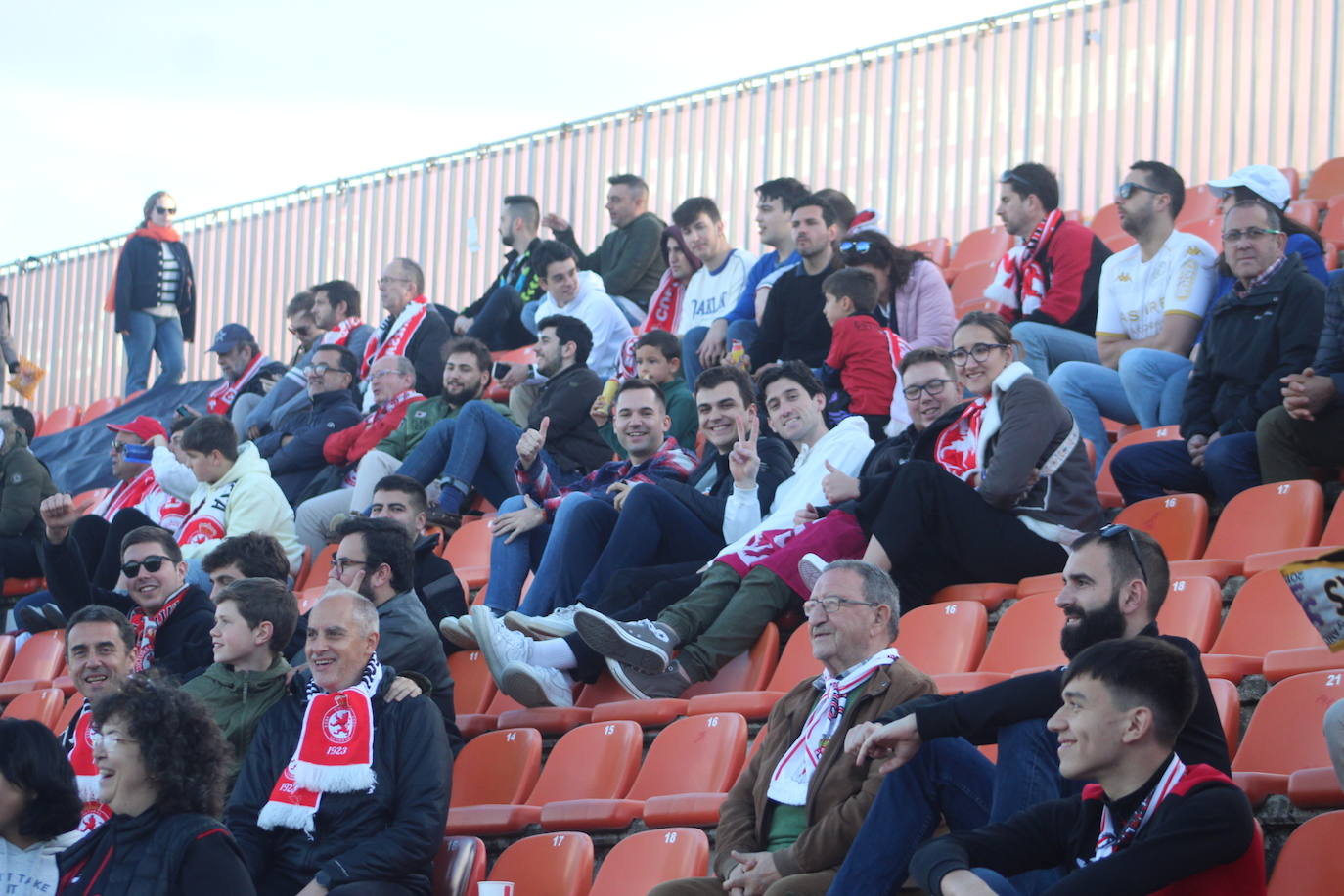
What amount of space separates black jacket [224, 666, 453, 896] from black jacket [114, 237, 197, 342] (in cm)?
815

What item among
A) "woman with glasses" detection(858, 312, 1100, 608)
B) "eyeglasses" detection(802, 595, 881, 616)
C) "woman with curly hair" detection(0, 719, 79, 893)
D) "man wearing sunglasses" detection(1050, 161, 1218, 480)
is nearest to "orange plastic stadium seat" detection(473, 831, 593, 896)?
"eyeglasses" detection(802, 595, 881, 616)

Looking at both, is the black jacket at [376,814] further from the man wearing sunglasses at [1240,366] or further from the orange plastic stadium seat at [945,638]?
the man wearing sunglasses at [1240,366]

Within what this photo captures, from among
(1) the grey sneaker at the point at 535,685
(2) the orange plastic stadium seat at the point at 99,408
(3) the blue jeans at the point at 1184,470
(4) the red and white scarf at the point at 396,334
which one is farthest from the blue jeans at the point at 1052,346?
(2) the orange plastic stadium seat at the point at 99,408

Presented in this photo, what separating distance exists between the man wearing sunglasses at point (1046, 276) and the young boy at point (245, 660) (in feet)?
10.2

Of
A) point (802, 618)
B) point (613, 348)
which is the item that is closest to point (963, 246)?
point (613, 348)

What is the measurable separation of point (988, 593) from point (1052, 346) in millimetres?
2042

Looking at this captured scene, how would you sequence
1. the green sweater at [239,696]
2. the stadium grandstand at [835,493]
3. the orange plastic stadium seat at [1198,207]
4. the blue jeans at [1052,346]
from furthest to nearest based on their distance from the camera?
the orange plastic stadium seat at [1198,207] < the blue jeans at [1052,346] < the green sweater at [239,696] < the stadium grandstand at [835,493]

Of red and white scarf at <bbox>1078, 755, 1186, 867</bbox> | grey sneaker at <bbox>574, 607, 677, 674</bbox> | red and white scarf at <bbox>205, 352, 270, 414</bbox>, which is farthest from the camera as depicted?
red and white scarf at <bbox>205, 352, 270, 414</bbox>

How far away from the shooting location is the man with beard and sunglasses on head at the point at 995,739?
314 cm

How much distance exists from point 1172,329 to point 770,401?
1.44m

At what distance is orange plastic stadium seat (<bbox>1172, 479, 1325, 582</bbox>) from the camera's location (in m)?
4.58

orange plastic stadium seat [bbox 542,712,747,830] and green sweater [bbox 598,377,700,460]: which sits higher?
green sweater [bbox 598,377,700,460]

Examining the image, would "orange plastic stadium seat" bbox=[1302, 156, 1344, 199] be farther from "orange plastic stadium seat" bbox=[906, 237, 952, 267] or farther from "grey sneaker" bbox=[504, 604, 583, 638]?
"grey sneaker" bbox=[504, 604, 583, 638]

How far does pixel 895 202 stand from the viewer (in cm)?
1019
